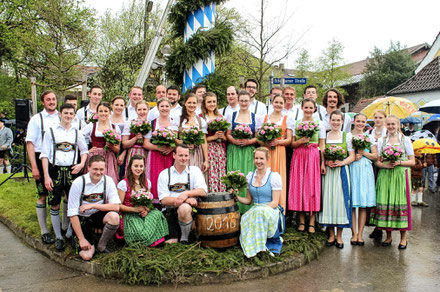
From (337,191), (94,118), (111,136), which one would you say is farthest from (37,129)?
(337,191)

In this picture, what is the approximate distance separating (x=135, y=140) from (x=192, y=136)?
899 mm

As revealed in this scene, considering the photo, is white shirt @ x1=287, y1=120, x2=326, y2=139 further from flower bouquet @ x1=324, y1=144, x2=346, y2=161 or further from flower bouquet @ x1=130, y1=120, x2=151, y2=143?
flower bouquet @ x1=130, y1=120, x2=151, y2=143

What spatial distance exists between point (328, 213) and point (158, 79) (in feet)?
37.2

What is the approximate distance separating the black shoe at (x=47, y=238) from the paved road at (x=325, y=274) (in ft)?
0.70

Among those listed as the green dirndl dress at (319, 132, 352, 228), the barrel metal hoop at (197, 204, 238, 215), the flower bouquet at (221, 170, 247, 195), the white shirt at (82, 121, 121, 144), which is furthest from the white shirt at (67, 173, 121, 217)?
the green dirndl dress at (319, 132, 352, 228)

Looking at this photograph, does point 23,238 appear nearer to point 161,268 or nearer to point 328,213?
point 161,268

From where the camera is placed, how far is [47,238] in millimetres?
5664

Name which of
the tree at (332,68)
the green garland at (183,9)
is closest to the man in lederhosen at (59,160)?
the green garland at (183,9)

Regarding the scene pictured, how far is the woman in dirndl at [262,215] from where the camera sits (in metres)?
5.01

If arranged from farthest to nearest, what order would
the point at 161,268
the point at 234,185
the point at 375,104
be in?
the point at 375,104 < the point at 234,185 < the point at 161,268

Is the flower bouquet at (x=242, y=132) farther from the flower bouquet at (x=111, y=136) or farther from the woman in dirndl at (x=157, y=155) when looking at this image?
the flower bouquet at (x=111, y=136)

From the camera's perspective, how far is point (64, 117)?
5.47 meters

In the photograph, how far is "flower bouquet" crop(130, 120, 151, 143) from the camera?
5.69 meters

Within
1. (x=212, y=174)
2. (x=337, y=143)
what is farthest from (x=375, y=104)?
(x=212, y=174)
